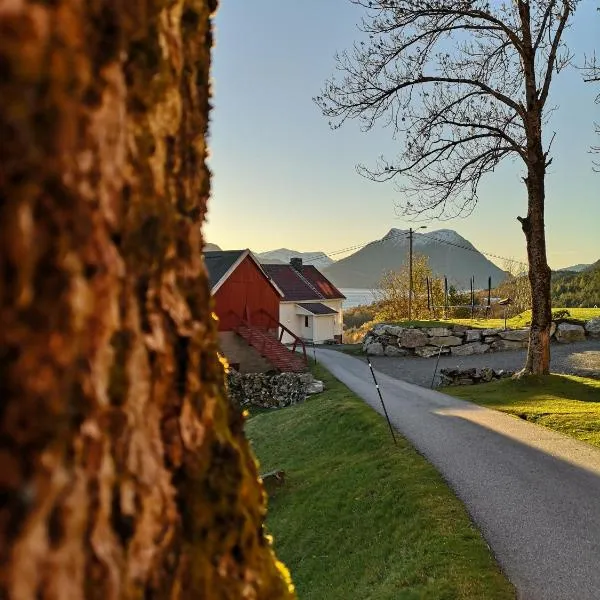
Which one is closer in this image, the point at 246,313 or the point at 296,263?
the point at 246,313

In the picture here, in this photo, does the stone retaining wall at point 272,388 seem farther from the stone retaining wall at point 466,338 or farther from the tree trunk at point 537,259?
the tree trunk at point 537,259

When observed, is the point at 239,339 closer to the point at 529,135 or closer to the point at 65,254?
the point at 529,135

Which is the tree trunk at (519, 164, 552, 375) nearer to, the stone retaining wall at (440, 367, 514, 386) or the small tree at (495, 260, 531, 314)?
the stone retaining wall at (440, 367, 514, 386)

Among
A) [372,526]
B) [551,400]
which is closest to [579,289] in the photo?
[551,400]

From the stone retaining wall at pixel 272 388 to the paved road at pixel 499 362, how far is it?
3.53 meters

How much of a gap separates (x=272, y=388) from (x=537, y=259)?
1092 centimetres

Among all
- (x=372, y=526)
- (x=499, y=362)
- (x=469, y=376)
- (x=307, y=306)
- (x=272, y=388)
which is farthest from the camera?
(x=307, y=306)

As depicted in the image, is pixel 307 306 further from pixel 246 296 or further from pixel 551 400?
pixel 551 400

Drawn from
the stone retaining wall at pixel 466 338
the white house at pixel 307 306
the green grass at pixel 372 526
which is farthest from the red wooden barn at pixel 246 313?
the green grass at pixel 372 526

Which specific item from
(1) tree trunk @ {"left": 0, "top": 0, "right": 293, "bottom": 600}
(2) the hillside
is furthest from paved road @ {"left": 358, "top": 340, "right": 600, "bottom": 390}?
(1) tree trunk @ {"left": 0, "top": 0, "right": 293, "bottom": 600}

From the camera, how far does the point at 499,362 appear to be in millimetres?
24953

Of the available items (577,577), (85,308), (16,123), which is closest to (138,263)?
(85,308)

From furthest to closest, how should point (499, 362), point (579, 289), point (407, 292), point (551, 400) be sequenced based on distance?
point (407, 292)
point (579, 289)
point (499, 362)
point (551, 400)

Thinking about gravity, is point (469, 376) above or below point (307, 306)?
below
